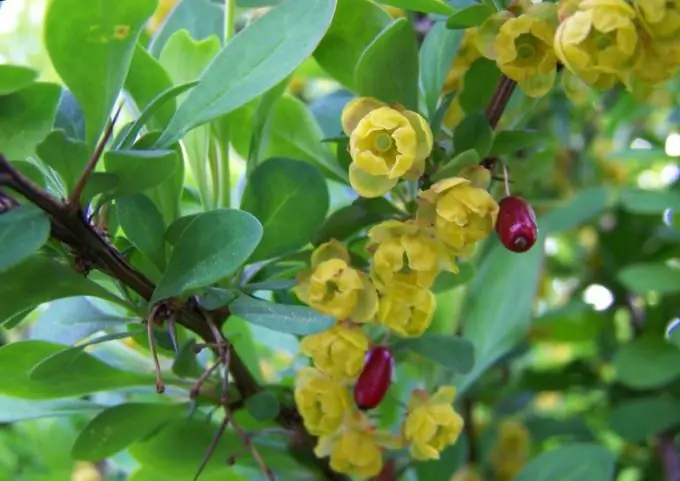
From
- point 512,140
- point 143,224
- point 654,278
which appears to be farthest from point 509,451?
point 143,224

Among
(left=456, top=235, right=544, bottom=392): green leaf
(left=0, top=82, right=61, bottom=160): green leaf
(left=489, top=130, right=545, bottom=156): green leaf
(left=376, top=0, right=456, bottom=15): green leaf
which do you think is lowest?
(left=456, top=235, right=544, bottom=392): green leaf

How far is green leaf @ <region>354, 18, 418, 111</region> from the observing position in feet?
1.91

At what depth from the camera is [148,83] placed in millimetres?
644

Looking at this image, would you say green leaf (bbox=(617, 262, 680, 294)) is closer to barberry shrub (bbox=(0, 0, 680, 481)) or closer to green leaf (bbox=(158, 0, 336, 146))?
barberry shrub (bbox=(0, 0, 680, 481))

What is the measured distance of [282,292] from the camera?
719 millimetres

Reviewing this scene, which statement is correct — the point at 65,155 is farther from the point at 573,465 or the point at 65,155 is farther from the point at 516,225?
the point at 573,465

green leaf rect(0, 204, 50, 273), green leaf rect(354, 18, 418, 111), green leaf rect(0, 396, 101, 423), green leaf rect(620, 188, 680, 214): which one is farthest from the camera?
green leaf rect(620, 188, 680, 214)

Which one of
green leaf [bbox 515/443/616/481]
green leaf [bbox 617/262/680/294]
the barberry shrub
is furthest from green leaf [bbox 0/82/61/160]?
green leaf [bbox 617/262/680/294]

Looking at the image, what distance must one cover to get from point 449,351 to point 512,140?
0.18 meters

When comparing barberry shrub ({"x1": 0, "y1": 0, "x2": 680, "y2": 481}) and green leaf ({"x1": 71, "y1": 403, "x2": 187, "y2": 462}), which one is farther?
green leaf ({"x1": 71, "y1": 403, "x2": 187, "y2": 462})

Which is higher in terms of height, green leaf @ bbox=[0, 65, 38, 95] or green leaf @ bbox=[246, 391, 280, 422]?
green leaf @ bbox=[0, 65, 38, 95]

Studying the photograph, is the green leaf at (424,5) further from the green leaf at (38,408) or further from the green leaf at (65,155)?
the green leaf at (38,408)

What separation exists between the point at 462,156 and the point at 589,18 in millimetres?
127

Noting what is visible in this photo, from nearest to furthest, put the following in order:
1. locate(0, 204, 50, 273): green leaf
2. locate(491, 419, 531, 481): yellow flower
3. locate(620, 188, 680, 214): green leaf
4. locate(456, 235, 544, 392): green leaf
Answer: locate(0, 204, 50, 273): green leaf < locate(456, 235, 544, 392): green leaf < locate(620, 188, 680, 214): green leaf < locate(491, 419, 531, 481): yellow flower
